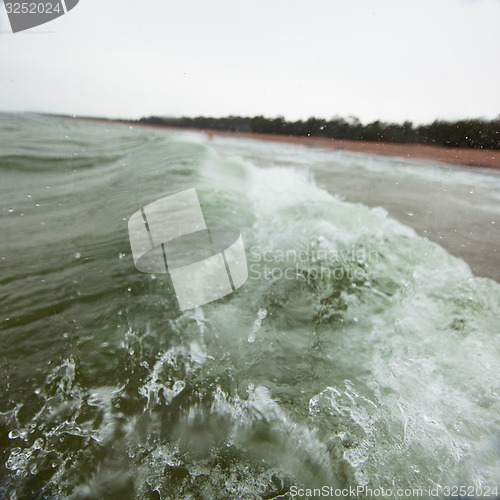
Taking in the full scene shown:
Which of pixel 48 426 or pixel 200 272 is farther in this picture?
pixel 200 272

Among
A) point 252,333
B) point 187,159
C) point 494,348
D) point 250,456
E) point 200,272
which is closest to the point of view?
point 250,456

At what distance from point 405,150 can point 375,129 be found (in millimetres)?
312

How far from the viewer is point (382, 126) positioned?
219cm

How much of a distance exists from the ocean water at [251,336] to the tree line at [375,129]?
35 cm

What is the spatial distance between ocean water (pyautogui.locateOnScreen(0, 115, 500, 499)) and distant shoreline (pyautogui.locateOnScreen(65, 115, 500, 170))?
15cm

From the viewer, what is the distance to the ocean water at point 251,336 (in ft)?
4.63

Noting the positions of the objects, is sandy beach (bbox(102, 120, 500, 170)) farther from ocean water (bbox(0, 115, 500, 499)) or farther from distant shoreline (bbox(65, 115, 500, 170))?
ocean water (bbox(0, 115, 500, 499))

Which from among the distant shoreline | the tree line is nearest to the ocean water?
the distant shoreline

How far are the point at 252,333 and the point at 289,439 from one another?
2.40 ft

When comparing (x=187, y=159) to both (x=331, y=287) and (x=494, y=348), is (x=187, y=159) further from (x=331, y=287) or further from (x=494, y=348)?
(x=494, y=348)

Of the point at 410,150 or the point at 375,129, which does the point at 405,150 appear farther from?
the point at 375,129

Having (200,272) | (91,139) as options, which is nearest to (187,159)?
(91,139)

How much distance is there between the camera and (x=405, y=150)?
7.56ft

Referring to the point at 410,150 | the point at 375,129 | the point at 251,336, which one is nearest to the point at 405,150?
the point at 410,150
